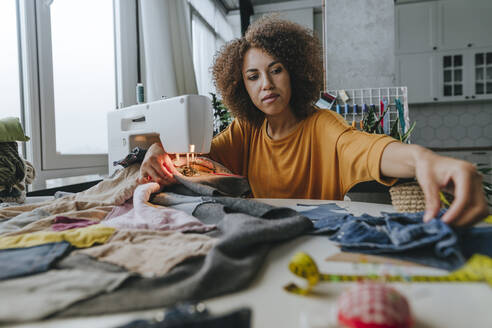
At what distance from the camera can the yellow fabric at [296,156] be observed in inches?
48.8

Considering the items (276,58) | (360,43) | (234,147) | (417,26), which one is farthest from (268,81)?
(417,26)

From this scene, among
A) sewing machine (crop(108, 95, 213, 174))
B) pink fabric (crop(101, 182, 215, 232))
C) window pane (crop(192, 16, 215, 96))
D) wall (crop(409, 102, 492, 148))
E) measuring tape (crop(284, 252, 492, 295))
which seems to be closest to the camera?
measuring tape (crop(284, 252, 492, 295))

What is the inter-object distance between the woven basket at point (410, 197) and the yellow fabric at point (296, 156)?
0.23 meters

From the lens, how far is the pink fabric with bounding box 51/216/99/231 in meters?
0.64

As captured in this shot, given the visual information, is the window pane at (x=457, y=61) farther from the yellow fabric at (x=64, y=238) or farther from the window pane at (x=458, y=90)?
the yellow fabric at (x=64, y=238)

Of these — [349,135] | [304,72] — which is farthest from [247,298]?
[304,72]

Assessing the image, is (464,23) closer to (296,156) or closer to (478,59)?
(478,59)

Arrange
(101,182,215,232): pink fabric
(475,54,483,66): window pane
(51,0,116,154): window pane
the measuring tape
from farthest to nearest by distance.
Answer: (475,54,483,66): window pane, (51,0,116,154): window pane, (101,182,215,232): pink fabric, the measuring tape

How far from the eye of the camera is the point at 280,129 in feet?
4.96

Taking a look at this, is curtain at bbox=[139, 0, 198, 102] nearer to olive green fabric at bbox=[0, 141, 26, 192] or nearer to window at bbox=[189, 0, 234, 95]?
window at bbox=[189, 0, 234, 95]

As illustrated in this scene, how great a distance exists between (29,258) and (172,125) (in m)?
0.64

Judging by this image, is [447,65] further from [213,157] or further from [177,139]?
[177,139]

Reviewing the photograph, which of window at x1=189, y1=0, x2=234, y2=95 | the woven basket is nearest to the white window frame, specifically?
the woven basket

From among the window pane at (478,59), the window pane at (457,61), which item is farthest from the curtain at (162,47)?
the window pane at (478,59)
